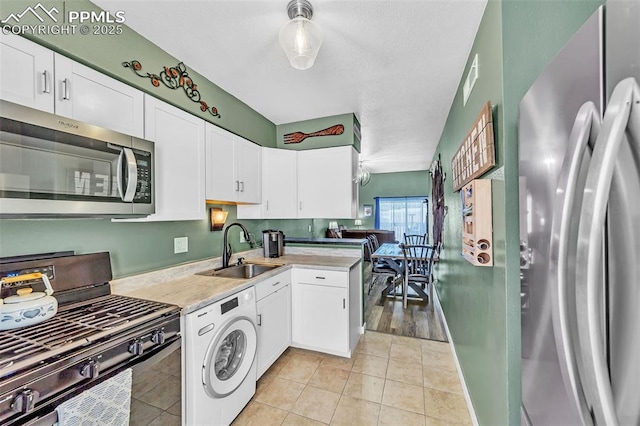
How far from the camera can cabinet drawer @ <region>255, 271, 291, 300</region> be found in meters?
2.00

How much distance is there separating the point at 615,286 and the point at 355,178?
262 cm

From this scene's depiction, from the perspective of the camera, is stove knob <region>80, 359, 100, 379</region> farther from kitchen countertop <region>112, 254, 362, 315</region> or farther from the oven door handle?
the oven door handle

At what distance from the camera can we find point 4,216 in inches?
38.7

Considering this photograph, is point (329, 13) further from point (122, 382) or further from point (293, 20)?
point (122, 382)

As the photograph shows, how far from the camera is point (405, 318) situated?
3.34 metres

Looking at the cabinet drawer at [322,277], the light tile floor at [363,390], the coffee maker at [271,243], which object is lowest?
the light tile floor at [363,390]

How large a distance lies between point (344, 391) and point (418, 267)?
2.76 m

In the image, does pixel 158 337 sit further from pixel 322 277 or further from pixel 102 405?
pixel 322 277

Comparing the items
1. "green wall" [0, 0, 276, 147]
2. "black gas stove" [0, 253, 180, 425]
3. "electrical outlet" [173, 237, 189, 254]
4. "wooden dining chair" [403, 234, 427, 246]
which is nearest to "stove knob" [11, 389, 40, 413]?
"black gas stove" [0, 253, 180, 425]

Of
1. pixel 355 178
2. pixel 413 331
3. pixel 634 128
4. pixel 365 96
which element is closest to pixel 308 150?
pixel 355 178

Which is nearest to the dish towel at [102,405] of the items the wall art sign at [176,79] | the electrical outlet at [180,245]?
the electrical outlet at [180,245]

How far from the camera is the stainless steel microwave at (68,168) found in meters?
0.98

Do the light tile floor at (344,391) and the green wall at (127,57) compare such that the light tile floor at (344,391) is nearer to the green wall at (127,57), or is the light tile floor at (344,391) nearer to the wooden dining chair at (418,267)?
the wooden dining chair at (418,267)
